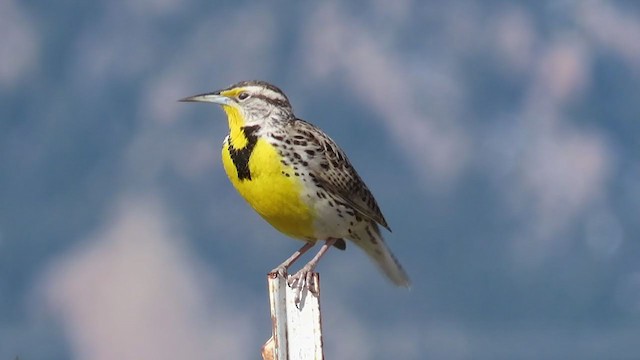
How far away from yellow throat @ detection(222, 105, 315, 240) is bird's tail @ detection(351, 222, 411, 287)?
1.55 feet

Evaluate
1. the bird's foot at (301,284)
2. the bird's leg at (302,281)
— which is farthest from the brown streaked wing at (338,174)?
the bird's foot at (301,284)

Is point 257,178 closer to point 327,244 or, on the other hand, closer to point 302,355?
point 327,244

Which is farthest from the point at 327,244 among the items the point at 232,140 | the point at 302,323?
the point at 302,323

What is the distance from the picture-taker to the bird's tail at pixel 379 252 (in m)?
6.93

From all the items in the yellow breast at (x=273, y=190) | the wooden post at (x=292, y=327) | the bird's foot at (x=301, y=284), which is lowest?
the wooden post at (x=292, y=327)

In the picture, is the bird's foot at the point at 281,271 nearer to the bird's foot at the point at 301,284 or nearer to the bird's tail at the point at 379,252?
the bird's foot at the point at 301,284

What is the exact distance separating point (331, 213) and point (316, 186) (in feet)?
0.58

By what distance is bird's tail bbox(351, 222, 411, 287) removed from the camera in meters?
6.93

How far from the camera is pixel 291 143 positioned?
255 inches

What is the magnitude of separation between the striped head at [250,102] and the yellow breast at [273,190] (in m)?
0.22

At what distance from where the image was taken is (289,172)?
20.9 feet

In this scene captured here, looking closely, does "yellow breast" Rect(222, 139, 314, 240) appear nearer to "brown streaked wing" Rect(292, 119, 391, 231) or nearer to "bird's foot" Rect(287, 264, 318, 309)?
"brown streaked wing" Rect(292, 119, 391, 231)

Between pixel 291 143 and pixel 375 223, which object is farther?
pixel 375 223

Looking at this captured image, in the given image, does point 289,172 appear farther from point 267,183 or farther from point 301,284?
point 301,284
